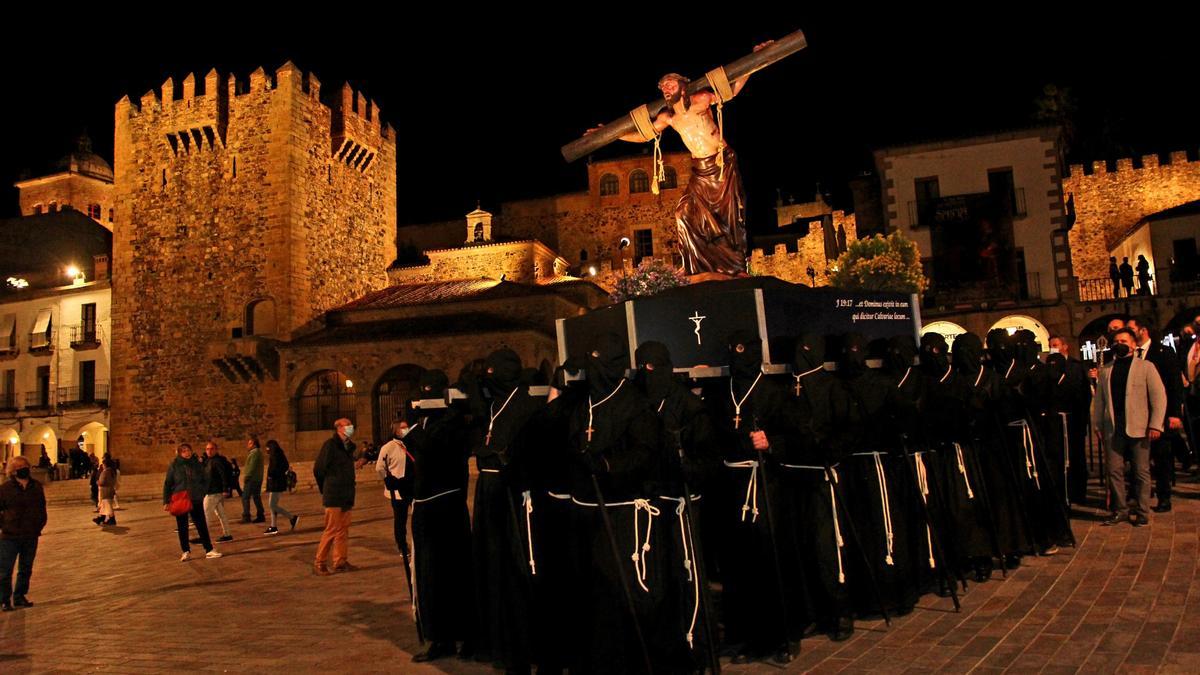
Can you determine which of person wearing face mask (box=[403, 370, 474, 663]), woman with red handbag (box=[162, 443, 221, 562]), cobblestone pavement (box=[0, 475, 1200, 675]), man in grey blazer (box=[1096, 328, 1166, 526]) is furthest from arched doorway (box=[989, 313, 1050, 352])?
person wearing face mask (box=[403, 370, 474, 663])

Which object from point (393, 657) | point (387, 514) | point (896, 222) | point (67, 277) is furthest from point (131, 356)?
point (393, 657)

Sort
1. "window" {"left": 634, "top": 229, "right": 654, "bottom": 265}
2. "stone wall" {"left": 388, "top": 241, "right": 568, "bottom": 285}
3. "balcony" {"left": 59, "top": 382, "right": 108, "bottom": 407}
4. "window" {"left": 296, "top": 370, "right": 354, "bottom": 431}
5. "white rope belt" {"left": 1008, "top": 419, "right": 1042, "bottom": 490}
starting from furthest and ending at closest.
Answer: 1. "window" {"left": 634, "top": 229, "right": 654, "bottom": 265}
2. "balcony" {"left": 59, "top": 382, "right": 108, "bottom": 407}
3. "stone wall" {"left": 388, "top": 241, "right": 568, "bottom": 285}
4. "window" {"left": 296, "top": 370, "right": 354, "bottom": 431}
5. "white rope belt" {"left": 1008, "top": 419, "right": 1042, "bottom": 490}

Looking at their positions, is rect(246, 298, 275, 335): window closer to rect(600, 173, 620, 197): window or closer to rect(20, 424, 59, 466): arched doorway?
rect(20, 424, 59, 466): arched doorway

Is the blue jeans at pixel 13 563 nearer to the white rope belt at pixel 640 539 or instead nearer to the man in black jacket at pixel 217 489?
the man in black jacket at pixel 217 489

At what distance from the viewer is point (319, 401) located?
31.2 meters

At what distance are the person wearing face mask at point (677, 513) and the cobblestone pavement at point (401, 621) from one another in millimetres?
570

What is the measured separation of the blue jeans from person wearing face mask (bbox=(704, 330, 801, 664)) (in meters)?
7.63

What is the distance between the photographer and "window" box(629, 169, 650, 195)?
4369 cm

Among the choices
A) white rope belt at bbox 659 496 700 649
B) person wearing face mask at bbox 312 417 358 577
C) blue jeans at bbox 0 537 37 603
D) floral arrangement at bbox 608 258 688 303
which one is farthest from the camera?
person wearing face mask at bbox 312 417 358 577

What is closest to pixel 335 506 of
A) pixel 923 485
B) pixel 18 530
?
pixel 18 530

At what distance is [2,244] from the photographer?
49125 mm

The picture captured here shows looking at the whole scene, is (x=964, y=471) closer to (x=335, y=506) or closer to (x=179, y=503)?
(x=335, y=506)

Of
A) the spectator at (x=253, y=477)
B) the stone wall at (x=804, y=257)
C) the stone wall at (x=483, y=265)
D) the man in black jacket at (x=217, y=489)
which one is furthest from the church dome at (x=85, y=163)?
the man in black jacket at (x=217, y=489)

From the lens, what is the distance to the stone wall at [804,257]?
37.0 meters
